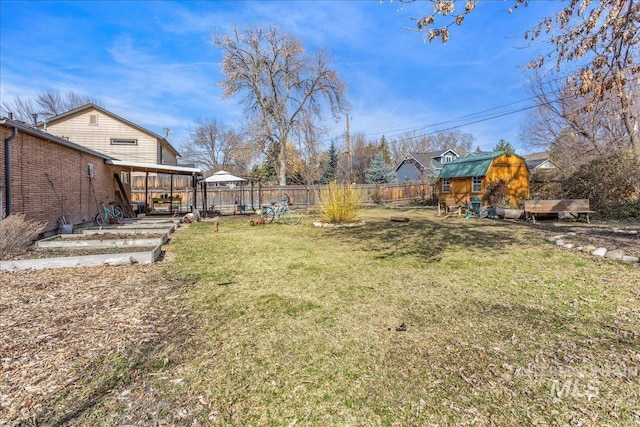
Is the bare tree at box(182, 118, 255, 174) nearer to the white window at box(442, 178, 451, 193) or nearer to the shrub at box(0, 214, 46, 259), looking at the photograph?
the white window at box(442, 178, 451, 193)

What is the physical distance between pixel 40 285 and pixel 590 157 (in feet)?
67.5

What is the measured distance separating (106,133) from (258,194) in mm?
9763

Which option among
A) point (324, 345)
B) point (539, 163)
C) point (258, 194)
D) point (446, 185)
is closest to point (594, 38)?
point (324, 345)

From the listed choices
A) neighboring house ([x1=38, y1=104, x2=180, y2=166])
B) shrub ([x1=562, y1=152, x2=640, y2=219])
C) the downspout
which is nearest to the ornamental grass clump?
the downspout

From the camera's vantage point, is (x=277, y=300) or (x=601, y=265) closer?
(x=277, y=300)

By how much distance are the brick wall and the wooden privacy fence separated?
8296 millimetres

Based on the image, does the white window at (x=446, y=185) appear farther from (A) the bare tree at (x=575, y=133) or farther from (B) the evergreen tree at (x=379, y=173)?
(B) the evergreen tree at (x=379, y=173)

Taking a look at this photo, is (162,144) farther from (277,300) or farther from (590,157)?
(590,157)

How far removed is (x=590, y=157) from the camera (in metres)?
15.3

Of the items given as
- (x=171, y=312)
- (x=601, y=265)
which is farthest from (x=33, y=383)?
(x=601, y=265)

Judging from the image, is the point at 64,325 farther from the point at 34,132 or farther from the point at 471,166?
the point at 471,166

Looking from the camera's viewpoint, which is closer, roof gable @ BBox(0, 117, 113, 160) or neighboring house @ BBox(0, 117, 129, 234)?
roof gable @ BBox(0, 117, 113, 160)

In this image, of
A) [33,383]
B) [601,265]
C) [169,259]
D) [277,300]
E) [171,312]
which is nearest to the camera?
[33,383]

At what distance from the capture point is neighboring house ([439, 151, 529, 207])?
15680mm
